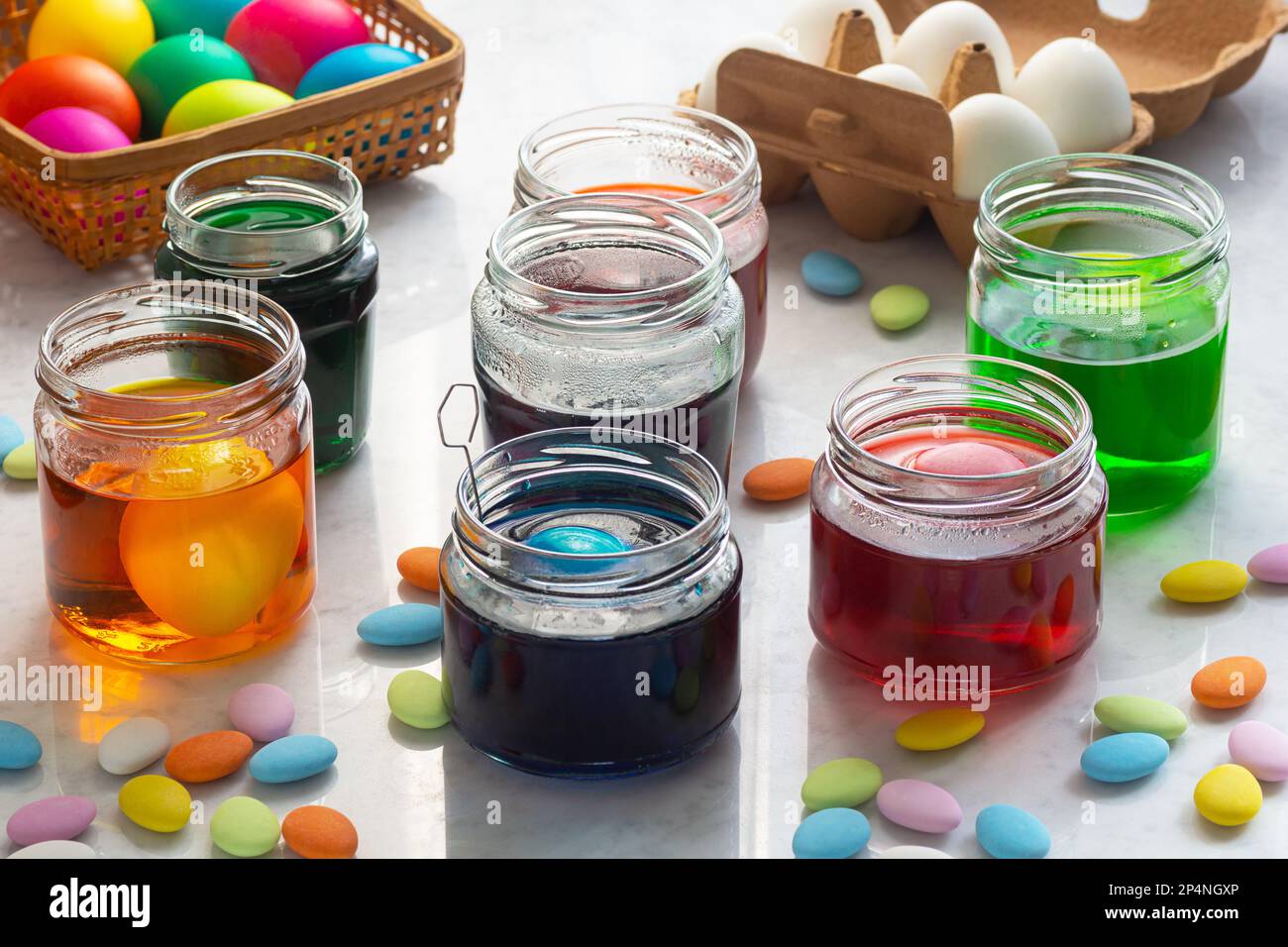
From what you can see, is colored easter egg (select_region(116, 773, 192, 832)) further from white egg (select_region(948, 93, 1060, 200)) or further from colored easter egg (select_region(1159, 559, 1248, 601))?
white egg (select_region(948, 93, 1060, 200))

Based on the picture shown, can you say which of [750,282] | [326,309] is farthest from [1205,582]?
[326,309]

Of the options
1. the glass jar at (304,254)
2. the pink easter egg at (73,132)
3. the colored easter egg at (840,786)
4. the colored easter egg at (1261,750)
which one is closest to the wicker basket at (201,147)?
the pink easter egg at (73,132)

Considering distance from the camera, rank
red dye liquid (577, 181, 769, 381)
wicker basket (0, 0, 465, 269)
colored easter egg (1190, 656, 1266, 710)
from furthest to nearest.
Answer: wicker basket (0, 0, 465, 269) < red dye liquid (577, 181, 769, 381) < colored easter egg (1190, 656, 1266, 710)

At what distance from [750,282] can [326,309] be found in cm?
30

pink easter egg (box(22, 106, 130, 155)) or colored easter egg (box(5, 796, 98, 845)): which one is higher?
pink easter egg (box(22, 106, 130, 155))

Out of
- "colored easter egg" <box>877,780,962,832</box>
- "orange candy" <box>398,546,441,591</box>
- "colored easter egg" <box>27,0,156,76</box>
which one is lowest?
"orange candy" <box>398,546,441,591</box>

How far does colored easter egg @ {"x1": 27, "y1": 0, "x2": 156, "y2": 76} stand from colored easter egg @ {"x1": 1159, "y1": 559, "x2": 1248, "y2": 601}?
3.29 feet

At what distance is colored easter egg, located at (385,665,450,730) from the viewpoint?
0.96 m

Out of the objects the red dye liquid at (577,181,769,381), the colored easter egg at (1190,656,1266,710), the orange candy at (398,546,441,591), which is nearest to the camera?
the colored easter egg at (1190,656,1266,710)

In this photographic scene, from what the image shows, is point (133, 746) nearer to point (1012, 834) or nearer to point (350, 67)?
point (1012, 834)

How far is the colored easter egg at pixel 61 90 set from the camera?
4.63 feet

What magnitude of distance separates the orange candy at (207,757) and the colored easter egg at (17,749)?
7 centimetres

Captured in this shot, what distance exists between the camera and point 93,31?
149cm

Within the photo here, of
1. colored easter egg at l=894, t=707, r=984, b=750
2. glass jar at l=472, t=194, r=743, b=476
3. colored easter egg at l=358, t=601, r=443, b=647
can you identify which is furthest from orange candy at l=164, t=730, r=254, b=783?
colored easter egg at l=894, t=707, r=984, b=750
